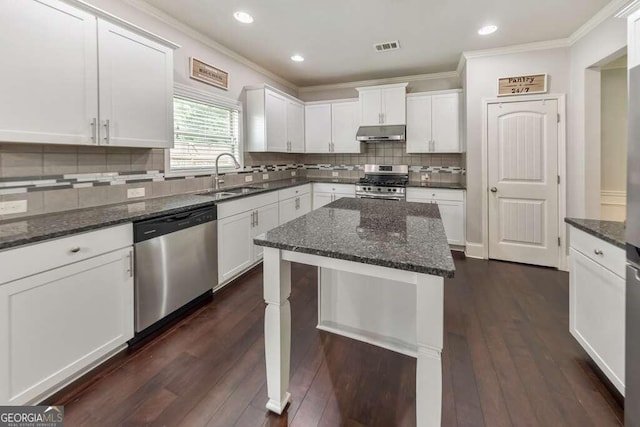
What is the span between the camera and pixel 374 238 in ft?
4.74

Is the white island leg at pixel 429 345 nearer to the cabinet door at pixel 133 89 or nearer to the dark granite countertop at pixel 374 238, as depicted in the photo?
the dark granite countertop at pixel 374 238

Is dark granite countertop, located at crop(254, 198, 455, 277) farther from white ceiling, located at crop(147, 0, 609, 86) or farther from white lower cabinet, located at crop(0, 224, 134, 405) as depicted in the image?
white ceiling, located at crop(147, 0, 609, 86)

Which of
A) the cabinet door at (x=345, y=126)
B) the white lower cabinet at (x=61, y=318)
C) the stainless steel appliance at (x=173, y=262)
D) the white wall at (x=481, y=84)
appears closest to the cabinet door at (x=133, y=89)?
the stainless steel appliance at (x=173, y=262)

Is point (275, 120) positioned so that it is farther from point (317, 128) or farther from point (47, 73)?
point (47, 73)

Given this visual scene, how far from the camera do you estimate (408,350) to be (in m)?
1.83

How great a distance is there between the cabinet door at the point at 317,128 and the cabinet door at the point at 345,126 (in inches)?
3.7

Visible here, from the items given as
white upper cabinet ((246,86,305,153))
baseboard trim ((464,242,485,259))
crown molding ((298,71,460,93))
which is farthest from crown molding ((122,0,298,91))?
baseboard trim ((464,242,485,259))

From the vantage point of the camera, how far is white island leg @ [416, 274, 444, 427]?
3.53ft

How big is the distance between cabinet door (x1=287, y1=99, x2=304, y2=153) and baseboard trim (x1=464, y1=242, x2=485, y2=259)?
299 cm

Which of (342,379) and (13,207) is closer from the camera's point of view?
(342,379)

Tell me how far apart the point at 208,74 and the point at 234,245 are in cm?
197


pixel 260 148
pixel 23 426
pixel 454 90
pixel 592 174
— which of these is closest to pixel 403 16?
pixel 454 90

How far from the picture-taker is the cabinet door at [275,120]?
4062mm

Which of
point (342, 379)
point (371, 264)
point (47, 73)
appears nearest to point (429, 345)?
point (371, 264)
